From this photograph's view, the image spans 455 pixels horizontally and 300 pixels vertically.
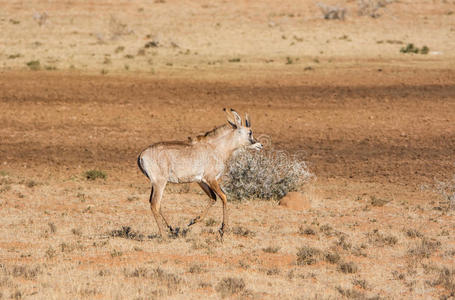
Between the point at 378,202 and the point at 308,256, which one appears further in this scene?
the point at 378,202

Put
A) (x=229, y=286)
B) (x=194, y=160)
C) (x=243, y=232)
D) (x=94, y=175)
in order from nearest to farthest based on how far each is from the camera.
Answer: (x=229, y=286)
(x=194, y=160)
(x=243, y=232)
(x=94, y=175)

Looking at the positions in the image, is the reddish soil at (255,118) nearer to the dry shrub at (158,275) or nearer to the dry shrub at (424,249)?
the dry shrub at (424,249)

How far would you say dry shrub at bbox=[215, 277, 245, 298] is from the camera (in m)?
8.24

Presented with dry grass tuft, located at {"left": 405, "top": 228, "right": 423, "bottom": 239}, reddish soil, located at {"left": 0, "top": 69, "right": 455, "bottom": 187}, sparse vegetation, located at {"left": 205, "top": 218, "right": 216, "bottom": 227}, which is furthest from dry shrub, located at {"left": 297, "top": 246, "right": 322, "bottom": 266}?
reddish soil, located at {"left": 0, "top": 69, "right": 455, "bottom": 187}

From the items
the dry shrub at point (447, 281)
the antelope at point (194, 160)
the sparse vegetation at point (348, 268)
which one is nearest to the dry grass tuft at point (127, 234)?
the antelope at point (194, 160)

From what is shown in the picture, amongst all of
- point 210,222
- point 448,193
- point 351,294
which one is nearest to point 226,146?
point 210,222

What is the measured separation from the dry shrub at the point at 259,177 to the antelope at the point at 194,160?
10.8 feet

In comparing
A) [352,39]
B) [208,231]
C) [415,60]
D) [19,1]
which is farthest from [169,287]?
[19,1]

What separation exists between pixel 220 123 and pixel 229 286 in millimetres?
13530

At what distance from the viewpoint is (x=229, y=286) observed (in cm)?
842

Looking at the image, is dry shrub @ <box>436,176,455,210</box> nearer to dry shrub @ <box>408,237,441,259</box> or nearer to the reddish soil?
the reddish soil

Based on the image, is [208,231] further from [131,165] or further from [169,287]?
[131,165]

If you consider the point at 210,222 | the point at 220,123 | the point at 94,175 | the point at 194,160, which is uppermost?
the point at 194,160

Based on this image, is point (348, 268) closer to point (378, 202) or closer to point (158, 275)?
point (158, 275)
